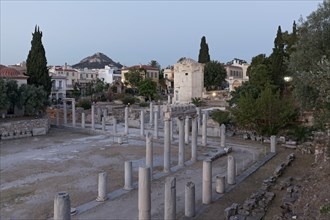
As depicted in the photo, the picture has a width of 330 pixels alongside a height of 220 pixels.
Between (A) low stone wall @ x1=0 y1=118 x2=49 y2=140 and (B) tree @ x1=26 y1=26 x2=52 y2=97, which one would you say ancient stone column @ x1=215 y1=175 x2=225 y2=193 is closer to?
(A) low stone wall @ x1=0 y1=118 x2=49 y2=140

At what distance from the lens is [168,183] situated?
1083cm

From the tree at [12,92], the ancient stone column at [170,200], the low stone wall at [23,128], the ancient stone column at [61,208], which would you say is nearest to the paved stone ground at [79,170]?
the ancient stone column at [170,200]

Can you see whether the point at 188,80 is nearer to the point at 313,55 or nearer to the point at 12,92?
the point at 12,92

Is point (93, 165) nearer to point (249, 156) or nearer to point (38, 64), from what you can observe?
point (249, 156)

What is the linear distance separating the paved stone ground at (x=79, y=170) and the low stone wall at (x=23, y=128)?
5.23 ft

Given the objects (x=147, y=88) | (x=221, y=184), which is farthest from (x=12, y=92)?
(x=147, y=88)

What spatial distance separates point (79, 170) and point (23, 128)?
52.0 feet

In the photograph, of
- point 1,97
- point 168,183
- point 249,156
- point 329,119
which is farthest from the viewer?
point 1,97

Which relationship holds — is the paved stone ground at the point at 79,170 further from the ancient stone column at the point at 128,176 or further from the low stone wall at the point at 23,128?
the low stone wall at the point at 23,128

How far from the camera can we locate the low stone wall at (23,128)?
3019 cm

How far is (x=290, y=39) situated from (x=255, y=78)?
6068 millimetres

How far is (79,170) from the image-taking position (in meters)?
18.7

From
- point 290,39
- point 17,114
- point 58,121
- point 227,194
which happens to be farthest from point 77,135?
point 290,39

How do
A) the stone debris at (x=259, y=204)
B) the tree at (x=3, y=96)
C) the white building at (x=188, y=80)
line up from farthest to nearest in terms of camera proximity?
the white building at (x=188, y=80)
the tree at (x=3, y=96)
the stone debris at (x=259, y=204)
